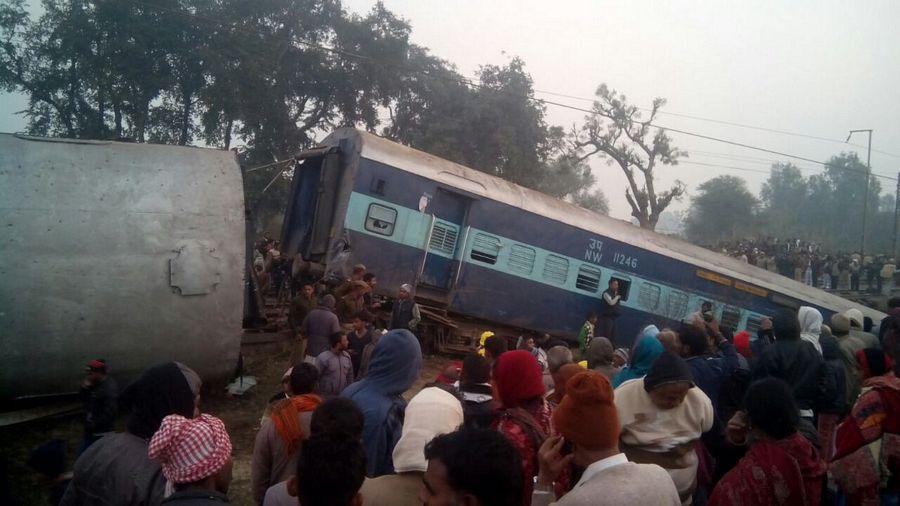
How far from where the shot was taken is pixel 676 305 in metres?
13.7

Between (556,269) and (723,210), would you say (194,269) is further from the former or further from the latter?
(723,210)

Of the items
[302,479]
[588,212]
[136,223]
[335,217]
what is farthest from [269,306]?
[302,479]

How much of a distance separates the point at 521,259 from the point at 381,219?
317 centimetres

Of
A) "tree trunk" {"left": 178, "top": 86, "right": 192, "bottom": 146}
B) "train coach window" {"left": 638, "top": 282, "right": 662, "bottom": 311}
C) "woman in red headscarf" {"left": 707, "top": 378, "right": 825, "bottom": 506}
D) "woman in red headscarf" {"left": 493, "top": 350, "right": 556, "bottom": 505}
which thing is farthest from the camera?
Result: "tree trunk" {"left": 178, "top": 86, "right": 192, "bottom": 146}

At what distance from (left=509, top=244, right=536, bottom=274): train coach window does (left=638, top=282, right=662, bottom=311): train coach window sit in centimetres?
303

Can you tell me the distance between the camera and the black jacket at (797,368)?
4.55m

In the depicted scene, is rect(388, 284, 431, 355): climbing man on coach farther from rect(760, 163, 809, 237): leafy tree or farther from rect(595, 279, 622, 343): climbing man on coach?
rect(760, 163, 809, 237): leafy tree

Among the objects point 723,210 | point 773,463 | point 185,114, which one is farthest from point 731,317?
point 723,210

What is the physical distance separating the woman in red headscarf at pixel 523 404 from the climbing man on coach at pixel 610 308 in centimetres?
996

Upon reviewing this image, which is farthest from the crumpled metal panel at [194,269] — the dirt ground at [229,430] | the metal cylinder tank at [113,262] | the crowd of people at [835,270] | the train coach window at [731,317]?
the crowd of people at [835,270]

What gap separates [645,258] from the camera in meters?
13.3

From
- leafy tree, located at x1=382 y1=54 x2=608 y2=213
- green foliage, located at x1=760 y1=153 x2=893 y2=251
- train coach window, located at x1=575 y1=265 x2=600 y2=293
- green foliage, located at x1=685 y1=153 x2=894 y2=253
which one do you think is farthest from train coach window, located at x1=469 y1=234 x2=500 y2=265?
green foliage, located at x1=760 y1=153 x2=893 y2=251

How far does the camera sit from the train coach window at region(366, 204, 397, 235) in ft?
35.0

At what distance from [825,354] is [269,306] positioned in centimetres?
979
